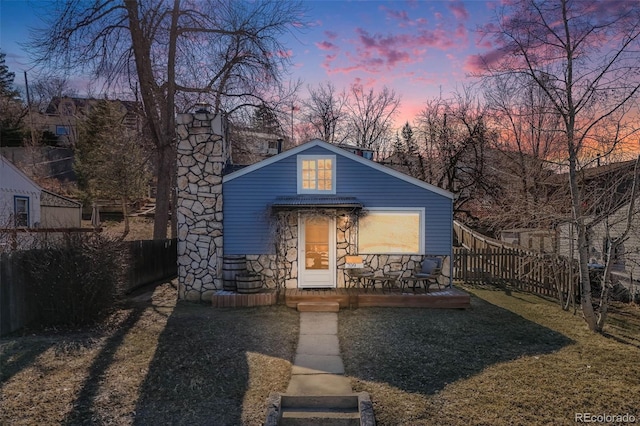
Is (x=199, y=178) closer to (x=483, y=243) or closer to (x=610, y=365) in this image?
(x=610, y=365)

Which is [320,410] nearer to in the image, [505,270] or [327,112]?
[505,270]

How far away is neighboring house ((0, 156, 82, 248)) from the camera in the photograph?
51.2ft

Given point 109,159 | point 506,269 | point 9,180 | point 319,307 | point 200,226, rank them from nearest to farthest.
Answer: point 319,307
point 200,226
point 506,269
point 9,180
point 109,159

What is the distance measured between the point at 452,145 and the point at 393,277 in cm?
1399

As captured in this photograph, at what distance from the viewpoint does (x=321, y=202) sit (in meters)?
10.3

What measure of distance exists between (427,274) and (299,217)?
367 centimetres

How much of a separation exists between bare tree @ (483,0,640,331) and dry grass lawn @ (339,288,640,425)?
1.42m

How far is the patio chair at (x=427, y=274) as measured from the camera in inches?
404

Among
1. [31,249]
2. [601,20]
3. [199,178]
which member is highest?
[601,20]

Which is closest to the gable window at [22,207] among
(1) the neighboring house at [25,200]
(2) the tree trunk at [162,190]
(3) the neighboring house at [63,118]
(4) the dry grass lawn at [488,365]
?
(1) the neighboring house at [25,200]

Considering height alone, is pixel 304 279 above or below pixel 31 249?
below

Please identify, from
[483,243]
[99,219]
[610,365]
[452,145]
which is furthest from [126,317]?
[99,219]

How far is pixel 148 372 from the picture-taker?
563 centimetres

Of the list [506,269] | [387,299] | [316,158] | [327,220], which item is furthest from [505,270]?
[316,158]
